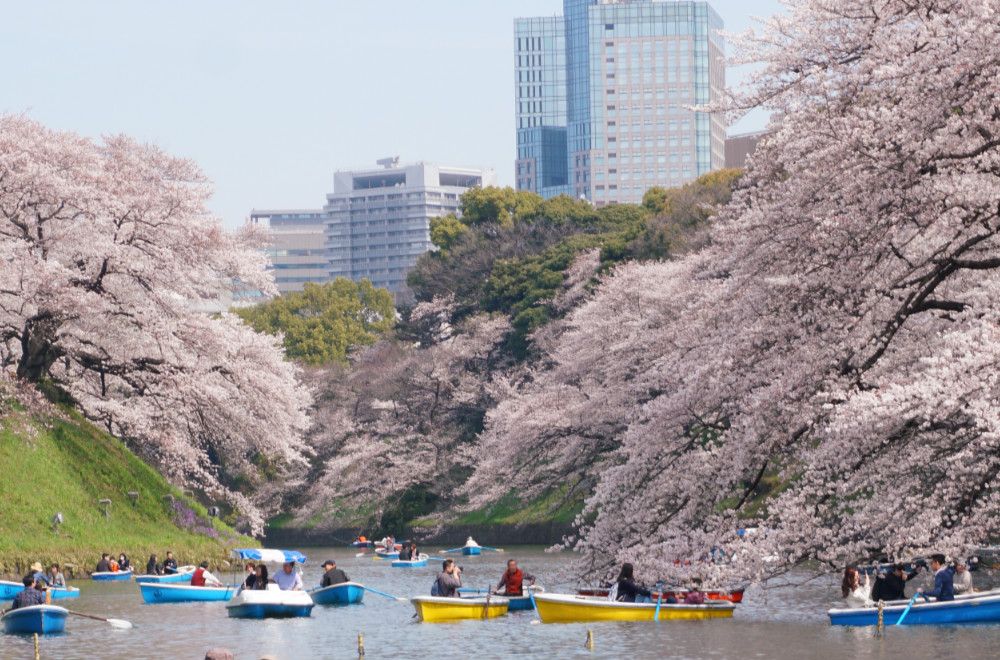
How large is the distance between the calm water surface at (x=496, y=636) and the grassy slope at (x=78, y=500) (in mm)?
7360

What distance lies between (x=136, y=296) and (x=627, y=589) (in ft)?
77.8

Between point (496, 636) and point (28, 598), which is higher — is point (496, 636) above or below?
below

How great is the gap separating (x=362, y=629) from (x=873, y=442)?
41.0ft

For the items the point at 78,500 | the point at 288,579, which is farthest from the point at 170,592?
the point at 78,500

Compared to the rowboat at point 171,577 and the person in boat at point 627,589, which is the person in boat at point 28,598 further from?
the person in boat at point 627,589

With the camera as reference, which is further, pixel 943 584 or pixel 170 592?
pixel 170 592

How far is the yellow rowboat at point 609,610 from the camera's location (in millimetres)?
26453

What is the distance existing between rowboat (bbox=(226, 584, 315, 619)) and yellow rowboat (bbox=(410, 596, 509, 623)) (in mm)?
3038

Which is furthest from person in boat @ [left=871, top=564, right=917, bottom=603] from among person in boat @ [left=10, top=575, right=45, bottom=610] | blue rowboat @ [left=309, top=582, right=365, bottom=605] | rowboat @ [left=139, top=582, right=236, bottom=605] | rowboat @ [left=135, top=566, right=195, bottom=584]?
rowboat @ [left=135, top=566, right=195, bottom=584]

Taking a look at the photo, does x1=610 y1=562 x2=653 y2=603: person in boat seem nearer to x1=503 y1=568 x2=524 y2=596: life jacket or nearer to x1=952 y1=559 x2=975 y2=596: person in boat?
x1=952 y1=559 x2=975 y2=596: person in boat

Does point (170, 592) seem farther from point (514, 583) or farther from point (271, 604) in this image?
point (514, 583)

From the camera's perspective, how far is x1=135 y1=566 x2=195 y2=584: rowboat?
122 feet

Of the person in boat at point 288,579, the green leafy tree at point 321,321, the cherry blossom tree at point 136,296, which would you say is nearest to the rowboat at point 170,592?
the person in boat at point 288,579

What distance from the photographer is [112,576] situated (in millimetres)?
42000
